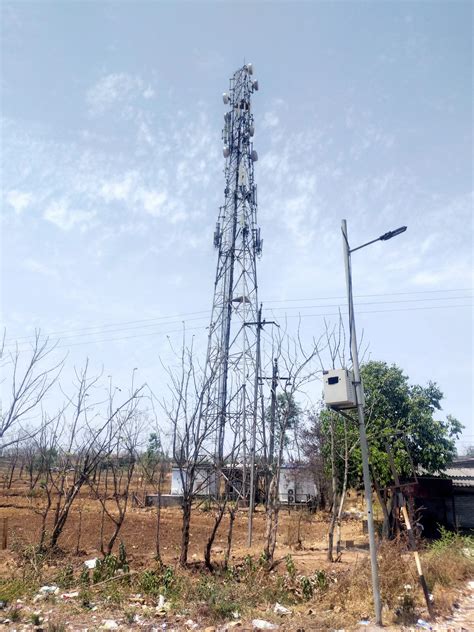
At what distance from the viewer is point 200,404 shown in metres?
9.58

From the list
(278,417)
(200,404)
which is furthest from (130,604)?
(278,417)

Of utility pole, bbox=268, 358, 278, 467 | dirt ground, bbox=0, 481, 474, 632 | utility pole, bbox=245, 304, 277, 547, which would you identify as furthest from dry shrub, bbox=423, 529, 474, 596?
utility pole, bbox=245, 304, 277, 547

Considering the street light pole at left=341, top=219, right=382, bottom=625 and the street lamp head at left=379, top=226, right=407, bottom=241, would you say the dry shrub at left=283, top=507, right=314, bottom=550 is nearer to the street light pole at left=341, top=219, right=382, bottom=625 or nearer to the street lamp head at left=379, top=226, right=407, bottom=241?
the street light pole at left=341, top=219, right=382, bottom=625

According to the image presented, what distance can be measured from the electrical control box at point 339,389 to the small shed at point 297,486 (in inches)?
798

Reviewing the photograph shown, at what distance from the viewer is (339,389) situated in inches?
257

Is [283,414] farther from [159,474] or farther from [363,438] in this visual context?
[363,438]

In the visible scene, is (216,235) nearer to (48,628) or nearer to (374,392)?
(374,392)

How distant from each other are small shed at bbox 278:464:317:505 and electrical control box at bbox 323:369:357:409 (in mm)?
20258

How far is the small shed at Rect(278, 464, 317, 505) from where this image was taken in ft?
86.1

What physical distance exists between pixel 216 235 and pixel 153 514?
1245 centimetres

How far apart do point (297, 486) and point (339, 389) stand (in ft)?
74.1

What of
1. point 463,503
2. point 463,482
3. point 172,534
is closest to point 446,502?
point 463,503

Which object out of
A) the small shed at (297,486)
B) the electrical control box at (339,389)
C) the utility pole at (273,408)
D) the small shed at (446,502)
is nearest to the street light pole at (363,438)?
the electrical control box at (339,389)

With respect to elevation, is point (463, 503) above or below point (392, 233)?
below
